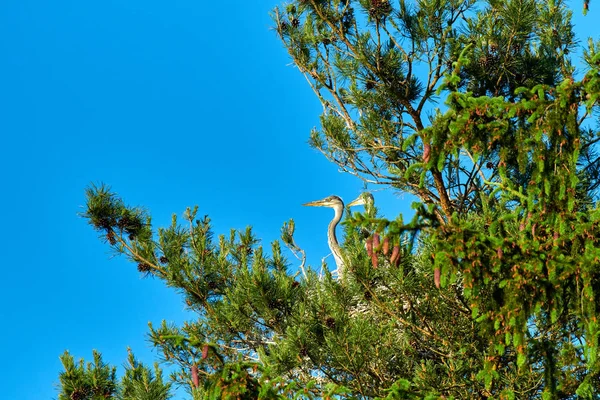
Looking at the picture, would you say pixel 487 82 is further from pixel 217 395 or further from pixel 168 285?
pixel 217 395

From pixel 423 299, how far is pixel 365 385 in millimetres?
963

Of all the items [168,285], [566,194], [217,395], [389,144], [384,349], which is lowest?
[217,395]

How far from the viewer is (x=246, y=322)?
27.2 ft

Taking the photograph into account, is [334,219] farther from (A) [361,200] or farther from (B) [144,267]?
(B) [144,267]

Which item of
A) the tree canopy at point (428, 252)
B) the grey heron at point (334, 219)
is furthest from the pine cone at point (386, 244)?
the grey heron at point (334, 219)

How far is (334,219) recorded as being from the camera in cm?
1049

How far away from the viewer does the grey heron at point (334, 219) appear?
31.8 feet

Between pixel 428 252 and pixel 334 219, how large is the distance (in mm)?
3626

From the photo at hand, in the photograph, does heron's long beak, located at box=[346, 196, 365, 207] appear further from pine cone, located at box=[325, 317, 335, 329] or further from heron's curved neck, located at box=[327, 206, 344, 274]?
pine cone, located at box=[325, 317, 335, 329]

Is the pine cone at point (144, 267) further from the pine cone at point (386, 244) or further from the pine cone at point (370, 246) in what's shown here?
the pine cone at point (386, 244)

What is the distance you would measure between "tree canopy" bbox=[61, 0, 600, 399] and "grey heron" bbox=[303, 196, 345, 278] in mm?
608

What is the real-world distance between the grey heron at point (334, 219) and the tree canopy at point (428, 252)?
608mm

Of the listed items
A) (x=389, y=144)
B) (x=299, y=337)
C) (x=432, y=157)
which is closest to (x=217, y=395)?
(x=432, y=157)

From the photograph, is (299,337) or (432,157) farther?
(299,337)
